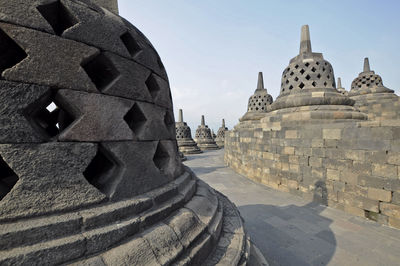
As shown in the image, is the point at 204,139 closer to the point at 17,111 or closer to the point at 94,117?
the point at 94,117

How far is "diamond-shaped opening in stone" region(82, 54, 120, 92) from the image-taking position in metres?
1.53

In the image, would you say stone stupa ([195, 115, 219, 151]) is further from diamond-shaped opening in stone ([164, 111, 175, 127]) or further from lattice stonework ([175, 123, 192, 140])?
diamond-shaped opening in stone ([164, 111, 175, 127])

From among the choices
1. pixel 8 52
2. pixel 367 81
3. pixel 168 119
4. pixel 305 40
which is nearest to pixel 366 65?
pixel 367 81

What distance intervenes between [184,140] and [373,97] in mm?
13667

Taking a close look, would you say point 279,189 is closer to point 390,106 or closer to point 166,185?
point 166,185

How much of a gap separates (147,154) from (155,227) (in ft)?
2.06

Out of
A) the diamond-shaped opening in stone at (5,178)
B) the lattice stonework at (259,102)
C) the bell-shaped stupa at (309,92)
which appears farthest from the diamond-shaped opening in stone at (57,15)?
the lattice stonework at (259,102)

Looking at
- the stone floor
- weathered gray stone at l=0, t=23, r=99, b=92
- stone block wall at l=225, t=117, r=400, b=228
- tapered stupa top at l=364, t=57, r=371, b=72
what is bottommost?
the stone floor

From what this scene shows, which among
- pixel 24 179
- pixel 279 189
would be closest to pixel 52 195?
pixel 24 179

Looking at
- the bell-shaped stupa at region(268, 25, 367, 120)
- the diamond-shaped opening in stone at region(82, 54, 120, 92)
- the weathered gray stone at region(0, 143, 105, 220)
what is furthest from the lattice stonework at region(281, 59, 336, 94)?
the weathered gray stone at region(0, 143, 105, 220)

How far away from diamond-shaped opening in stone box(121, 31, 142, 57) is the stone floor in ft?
10.6

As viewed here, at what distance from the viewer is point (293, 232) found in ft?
11.4

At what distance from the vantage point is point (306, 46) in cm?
682

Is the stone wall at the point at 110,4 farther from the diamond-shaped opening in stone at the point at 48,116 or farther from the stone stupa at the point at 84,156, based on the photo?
the diamond-shaped opening in stone at the point at 48,116
